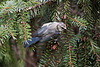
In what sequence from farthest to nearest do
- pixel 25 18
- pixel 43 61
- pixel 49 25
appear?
pixel 49 25 < pixel 43 61 < pixel 25 18

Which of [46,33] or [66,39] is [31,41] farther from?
[66,39]

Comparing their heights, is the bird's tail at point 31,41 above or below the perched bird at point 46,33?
below

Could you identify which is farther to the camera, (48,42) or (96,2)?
(48,42)

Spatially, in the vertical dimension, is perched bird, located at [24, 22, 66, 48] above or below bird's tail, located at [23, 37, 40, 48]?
above

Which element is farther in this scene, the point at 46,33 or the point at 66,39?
the point at 46,33

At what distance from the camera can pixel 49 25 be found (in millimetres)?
855

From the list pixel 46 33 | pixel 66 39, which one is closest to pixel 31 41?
pixel 46 33

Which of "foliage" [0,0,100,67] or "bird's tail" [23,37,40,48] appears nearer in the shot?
"foliage" [0,0,100,67]

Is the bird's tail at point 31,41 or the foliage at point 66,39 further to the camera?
the bird's tail at point 31,41

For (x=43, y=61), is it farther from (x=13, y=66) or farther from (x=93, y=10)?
(x=93, y=10)

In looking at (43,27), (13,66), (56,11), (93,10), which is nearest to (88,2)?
(93,10)

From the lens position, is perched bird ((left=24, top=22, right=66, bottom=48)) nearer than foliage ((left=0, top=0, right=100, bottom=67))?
No

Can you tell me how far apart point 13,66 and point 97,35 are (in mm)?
563

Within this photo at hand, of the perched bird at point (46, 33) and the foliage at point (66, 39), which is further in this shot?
the perched bird at point (46, 33)
